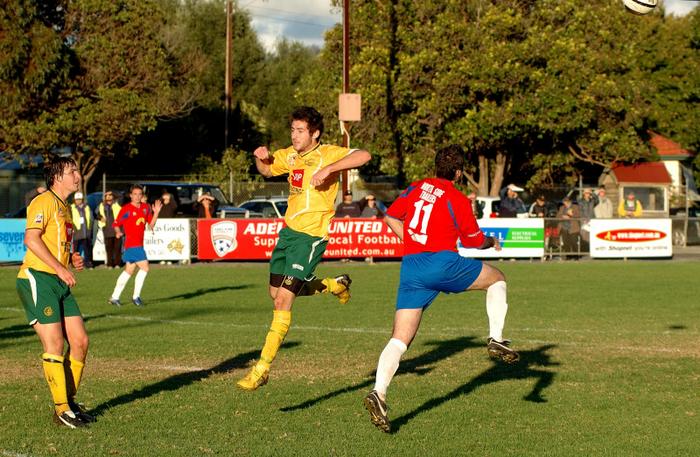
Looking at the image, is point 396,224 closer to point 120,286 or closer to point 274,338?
point 274,338

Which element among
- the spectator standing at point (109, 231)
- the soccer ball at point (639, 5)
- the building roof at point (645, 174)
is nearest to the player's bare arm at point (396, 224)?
the soccer ball at point (639, 5)

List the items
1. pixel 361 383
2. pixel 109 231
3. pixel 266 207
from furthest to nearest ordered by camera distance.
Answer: pixel 266 207 → pixel 109 231 → pixel 361 383

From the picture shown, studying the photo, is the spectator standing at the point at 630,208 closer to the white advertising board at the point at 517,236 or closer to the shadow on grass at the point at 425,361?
the white advertising board at the point at 517,236

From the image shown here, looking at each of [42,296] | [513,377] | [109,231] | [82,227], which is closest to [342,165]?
[42,296]

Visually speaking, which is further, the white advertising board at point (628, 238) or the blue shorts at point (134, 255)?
the white advertising board at point (628, 238)

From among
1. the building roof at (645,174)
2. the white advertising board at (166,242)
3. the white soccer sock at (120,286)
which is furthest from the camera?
the building roof at (645,174)

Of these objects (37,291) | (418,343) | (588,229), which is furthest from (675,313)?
(588,229)

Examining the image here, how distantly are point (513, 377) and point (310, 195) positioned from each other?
2.90 metres

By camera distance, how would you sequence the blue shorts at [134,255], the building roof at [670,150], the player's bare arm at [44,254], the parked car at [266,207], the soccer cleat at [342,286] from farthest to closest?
the building roof at [670,150] < the parked car at [266,207] < the blue shorts at [134,255] < the soccer cleat at [342,286] < the player's bare arm at [44,254]

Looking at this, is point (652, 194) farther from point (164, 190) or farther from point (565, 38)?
point (164, 190)

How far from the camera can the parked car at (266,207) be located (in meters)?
34.7

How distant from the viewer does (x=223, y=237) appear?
29.6 metres

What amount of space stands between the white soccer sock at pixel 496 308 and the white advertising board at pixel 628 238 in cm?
2414

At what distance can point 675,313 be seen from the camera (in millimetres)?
17297
